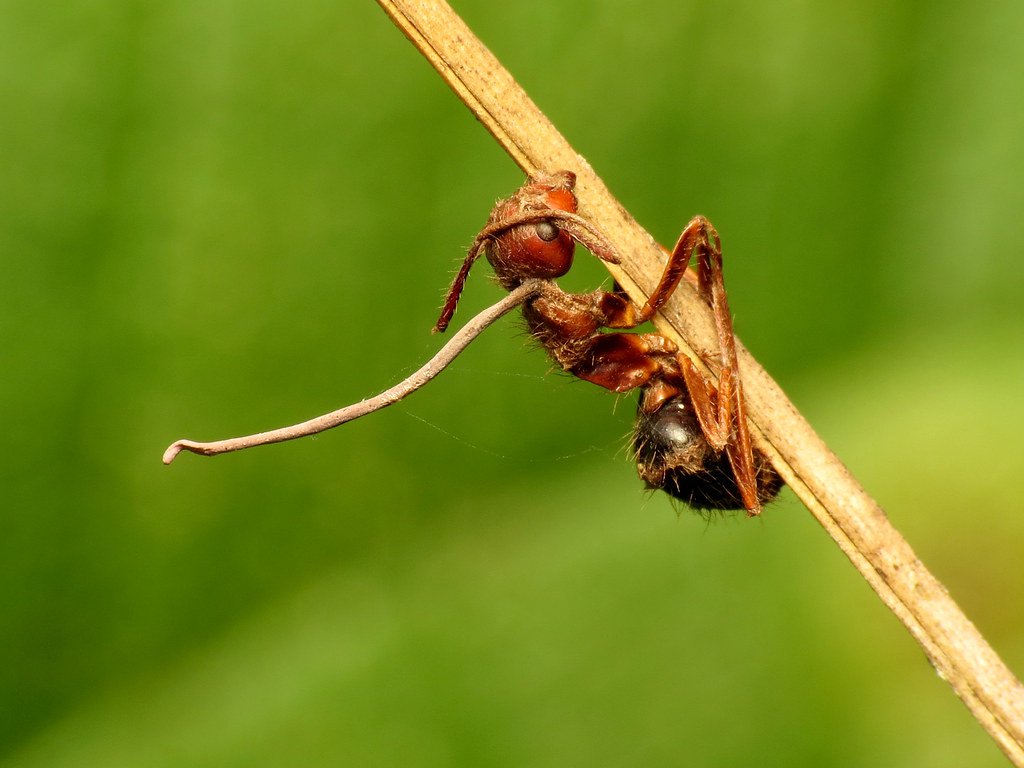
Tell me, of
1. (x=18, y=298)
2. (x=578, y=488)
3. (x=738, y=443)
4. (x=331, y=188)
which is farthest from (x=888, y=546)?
(x=18, y=298)

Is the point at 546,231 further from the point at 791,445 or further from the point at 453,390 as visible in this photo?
the point at 453,390

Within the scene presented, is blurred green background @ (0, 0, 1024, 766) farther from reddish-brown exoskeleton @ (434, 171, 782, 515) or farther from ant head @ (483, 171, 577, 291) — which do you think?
ant head @ (483, 171, 577, 291)

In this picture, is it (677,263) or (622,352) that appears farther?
(622,352)

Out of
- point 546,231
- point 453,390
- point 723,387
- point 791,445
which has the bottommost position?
point 791,445

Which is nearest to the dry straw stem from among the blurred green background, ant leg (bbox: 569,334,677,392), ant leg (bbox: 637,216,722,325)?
ant leg (bbox: 637,216,722,325)

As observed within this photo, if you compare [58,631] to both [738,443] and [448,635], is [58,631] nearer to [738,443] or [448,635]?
[448,635]

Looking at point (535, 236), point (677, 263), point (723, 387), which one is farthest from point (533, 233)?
point (723, 387)
